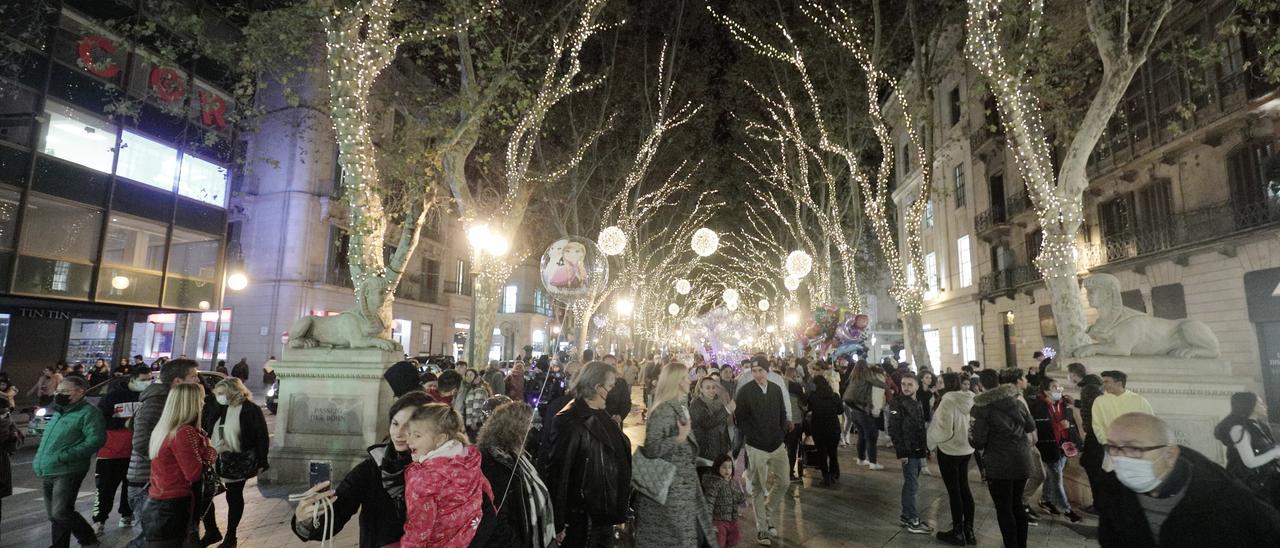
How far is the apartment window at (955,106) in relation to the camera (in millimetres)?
26703

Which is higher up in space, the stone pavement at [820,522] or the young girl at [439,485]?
the young girl at [439,485]

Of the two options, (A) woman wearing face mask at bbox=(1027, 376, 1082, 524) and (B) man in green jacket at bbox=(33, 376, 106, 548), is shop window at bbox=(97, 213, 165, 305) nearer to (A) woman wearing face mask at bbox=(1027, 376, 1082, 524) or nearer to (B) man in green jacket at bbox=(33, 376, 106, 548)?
(B) man in green jacket at bbox=(33, 376, 106, 548)

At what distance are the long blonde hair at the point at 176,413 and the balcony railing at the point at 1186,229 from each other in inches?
800

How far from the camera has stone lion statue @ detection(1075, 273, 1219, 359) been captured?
6906 millimetres

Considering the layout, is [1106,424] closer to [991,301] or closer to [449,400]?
[449,400]

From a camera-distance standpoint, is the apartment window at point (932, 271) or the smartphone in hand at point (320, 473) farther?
the apartment window at point (932, 271)

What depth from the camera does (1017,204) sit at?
73.2 ft

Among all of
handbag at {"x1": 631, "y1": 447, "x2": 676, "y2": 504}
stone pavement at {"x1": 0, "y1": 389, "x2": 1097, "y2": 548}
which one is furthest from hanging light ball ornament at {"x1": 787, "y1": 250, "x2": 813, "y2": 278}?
handbag at {"x1": 631, "y1": 447, "x2": 676, "y2": 504}

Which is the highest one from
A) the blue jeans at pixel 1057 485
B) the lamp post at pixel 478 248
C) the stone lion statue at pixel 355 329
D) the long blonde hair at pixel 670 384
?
the lamp post at pixel 478 248

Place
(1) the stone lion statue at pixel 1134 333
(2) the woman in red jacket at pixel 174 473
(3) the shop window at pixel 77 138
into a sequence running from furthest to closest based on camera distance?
(3) the shop window at pixel 77 138
(1) the stone lion statue at pixel 1134 333
(2) the woman in red jacket at pixel 174 473

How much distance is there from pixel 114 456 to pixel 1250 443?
10406mm

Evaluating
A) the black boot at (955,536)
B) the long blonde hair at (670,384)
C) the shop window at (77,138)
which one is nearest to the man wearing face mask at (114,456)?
the long blonde hair at (670,384)

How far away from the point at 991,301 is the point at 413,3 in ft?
79.0

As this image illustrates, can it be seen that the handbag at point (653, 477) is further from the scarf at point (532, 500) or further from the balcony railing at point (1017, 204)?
the balcony railing at point (1017, 204)
